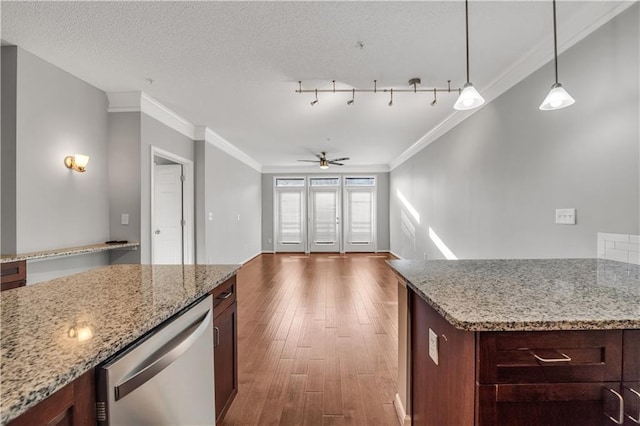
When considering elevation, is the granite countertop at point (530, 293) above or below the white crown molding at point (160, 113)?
below

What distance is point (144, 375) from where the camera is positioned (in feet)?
2.79

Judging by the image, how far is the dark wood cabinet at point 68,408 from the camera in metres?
0.57

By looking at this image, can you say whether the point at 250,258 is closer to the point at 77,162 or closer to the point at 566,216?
the point at 77,162

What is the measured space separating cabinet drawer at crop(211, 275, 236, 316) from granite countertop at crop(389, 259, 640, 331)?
977mm

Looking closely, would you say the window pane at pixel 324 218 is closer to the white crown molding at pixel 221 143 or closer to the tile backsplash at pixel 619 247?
the white crown molding at pixel 221 143

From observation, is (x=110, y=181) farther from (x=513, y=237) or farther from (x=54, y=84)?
(x=513, y=237)

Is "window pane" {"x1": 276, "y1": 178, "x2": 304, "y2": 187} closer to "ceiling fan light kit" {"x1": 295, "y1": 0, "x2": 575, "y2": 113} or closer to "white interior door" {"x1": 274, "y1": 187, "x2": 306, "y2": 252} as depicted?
"white interior door" {"x1": 274, "y1": 187, "x2": 306, "y2": 252}

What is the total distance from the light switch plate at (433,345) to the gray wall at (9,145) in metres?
3.31

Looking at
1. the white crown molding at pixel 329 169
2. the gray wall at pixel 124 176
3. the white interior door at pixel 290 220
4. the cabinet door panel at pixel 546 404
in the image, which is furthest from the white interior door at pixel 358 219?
the cabinet door panel at pixel 546 404

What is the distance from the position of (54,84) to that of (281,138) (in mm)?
3203

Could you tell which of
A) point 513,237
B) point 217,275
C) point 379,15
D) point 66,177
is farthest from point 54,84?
point 513,237

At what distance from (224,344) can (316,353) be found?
44.5 inches

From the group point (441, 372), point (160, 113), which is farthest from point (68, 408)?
point (160, 113)

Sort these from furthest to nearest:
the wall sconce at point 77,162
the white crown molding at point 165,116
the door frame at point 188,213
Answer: the door frame at point 188,213, the white crown molding at point 165,116, the wall sconce at point 77,162
